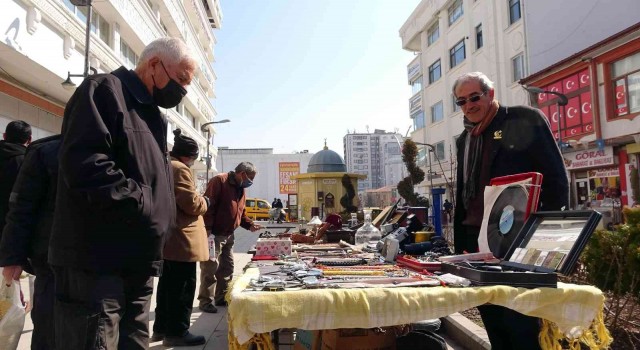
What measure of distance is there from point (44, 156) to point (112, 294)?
1366 millimetres

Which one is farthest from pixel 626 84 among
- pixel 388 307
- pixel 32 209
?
pixel 32 209

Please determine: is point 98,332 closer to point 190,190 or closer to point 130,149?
point 130,149

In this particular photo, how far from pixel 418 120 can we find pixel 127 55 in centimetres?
2408

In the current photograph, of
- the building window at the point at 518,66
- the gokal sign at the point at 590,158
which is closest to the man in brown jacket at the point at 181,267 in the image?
the gokal sign at the point at 590,158

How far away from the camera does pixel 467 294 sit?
182 centimetres

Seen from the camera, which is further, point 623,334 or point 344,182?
point 344,182

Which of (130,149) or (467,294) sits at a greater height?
(130,149)

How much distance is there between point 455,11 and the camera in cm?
3112

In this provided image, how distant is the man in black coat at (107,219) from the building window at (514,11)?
25965 mm

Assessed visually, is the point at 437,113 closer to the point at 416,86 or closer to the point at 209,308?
the point at 416,86

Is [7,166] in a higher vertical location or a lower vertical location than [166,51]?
lower

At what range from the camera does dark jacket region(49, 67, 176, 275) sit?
1.99 metres

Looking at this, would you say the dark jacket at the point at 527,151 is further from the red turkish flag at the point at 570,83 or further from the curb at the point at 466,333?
the red turkish flag at the point at 570,83

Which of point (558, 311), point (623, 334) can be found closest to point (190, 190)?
point (558, 311)
